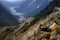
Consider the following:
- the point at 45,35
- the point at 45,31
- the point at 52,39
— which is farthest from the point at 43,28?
the point at 52,39

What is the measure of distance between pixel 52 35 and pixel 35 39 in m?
2.72

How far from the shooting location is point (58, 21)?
24281 mm

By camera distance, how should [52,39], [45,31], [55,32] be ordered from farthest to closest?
[45,31] < [55,32] < [52,39]

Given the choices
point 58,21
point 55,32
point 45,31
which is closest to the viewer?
point 55,32

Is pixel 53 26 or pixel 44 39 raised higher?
pixel 53 26

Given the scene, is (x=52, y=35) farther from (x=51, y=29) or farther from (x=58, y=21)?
(x=58, y=21)

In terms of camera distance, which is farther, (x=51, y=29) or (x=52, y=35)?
(x=51, y=29)

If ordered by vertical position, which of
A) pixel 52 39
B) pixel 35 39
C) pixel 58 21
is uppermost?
pixel 58 21

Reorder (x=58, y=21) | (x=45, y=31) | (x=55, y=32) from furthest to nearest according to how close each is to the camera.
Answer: (x=58, y=21)
(x=45, y=31)
(x=55, y=32)

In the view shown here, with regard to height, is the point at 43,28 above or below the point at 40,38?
above

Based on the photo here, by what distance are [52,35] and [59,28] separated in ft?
5.28

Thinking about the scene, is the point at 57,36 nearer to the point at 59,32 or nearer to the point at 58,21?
the point at 59,32

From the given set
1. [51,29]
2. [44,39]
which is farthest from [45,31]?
[44,39]

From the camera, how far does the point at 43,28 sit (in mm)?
23188
